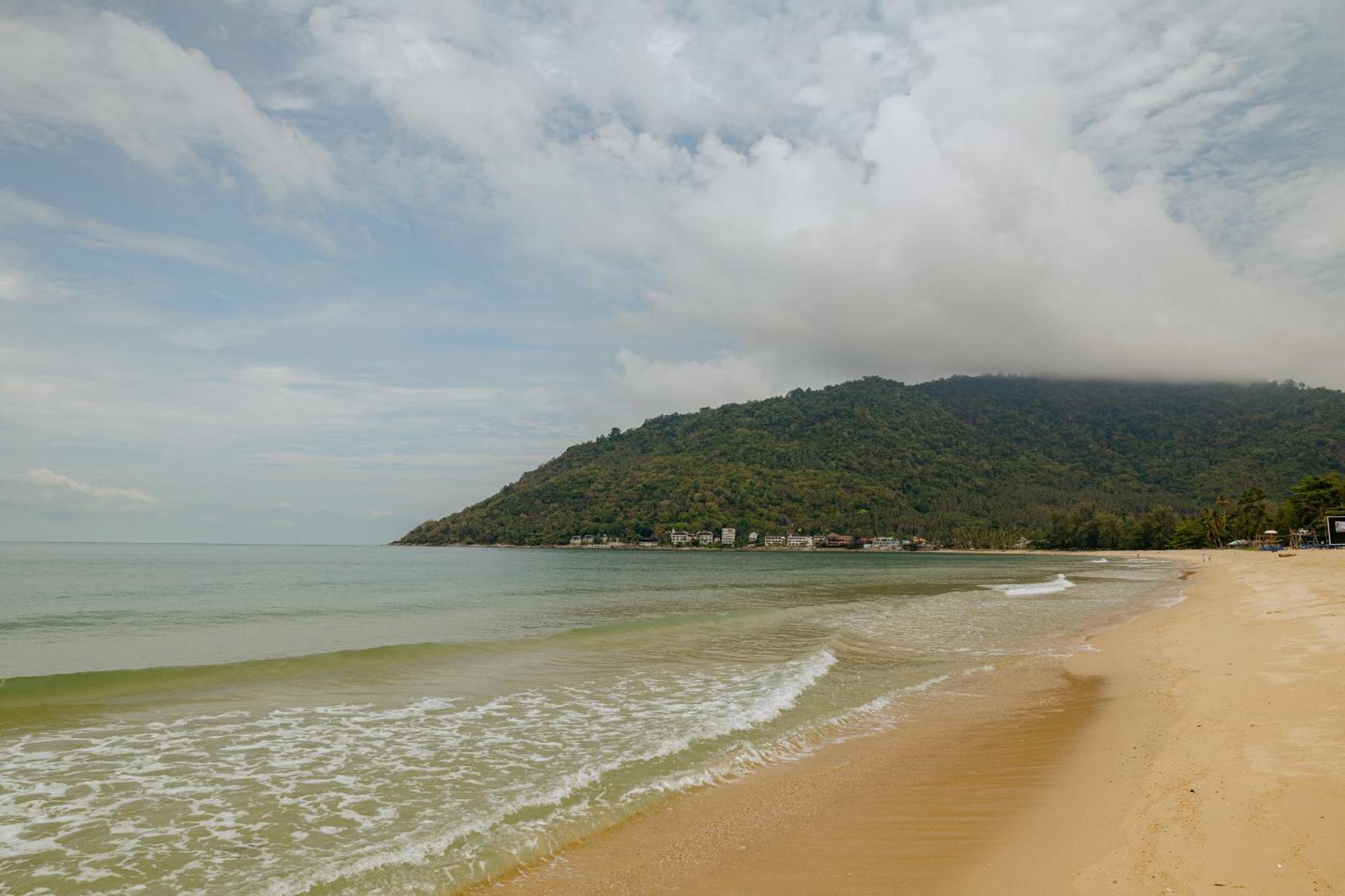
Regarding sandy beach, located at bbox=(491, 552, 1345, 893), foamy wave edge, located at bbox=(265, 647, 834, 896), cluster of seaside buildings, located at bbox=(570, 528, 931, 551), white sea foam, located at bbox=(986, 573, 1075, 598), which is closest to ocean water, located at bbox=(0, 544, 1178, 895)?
foamy wave edge, located at bbox=(265, 647, 834, 896)

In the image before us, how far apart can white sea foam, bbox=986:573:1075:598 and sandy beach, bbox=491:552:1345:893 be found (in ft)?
93.8

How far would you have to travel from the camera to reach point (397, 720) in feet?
37.9

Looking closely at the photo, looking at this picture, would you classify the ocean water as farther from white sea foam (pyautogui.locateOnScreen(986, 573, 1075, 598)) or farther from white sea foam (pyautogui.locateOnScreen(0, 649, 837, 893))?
white sea foam (pyautogui.locateOnScreen(986, 573, 1075, 598))

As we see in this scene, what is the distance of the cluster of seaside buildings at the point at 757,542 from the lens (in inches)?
6826

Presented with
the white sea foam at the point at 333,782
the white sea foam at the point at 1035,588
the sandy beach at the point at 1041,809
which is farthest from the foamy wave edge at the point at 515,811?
the white sea foam at the point at 1035,588

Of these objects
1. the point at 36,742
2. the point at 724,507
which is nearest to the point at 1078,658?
the point at 36,742

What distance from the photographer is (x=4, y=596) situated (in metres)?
35.2

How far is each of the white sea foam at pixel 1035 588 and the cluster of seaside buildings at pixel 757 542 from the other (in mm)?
122735

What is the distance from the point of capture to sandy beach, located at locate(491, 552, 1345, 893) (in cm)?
538

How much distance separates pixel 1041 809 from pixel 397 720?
919 centimetres

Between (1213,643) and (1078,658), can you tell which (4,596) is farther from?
(1213,643)

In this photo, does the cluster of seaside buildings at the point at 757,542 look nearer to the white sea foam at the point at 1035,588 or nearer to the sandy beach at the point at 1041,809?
the white sea foam at the point at 1035,588

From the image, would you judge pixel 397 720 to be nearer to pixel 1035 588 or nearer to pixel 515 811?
pixel 515 811

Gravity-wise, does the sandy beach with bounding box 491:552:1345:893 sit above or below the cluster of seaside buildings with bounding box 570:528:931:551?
above
